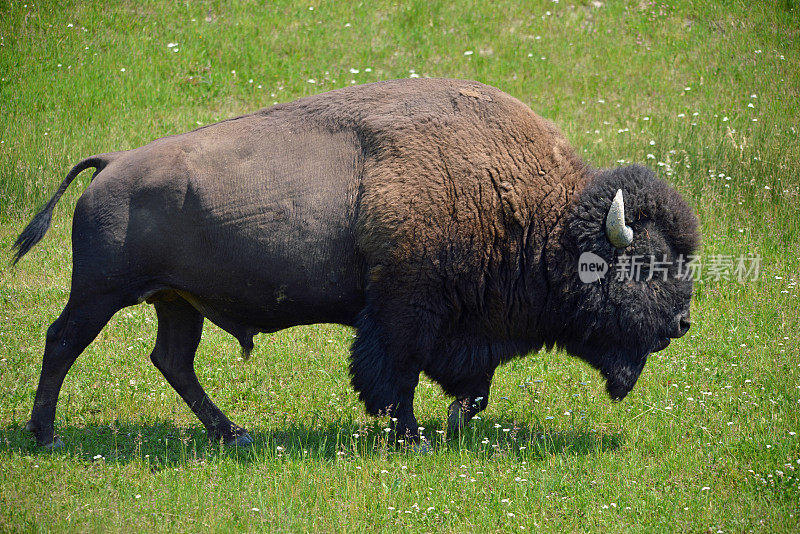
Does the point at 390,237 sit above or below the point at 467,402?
above

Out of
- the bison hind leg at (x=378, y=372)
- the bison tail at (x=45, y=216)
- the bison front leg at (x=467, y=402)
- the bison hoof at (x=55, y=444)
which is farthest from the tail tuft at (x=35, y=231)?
the bison front leg at (x=467, y=402)

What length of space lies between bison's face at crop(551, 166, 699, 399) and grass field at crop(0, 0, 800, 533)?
91 cm

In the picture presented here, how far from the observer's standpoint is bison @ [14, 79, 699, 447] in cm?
580

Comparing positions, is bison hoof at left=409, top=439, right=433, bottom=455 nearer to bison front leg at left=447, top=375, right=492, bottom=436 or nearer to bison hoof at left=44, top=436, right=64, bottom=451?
bison front leg at left=447, top=375, right=492, bottom=436

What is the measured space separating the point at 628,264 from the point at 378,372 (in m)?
2.01

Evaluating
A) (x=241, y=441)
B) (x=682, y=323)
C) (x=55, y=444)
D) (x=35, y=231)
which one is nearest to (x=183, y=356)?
(x=241, y=441)

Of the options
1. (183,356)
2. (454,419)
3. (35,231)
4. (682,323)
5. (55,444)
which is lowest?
(55,444)

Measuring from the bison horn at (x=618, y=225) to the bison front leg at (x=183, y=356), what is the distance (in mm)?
3273

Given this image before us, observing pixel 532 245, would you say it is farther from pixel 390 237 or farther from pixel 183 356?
pixel 183 356

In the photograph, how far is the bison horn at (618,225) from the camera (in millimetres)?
5773

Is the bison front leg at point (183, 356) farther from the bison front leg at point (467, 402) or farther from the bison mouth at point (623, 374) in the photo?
the bison mouth at point (623, 374)

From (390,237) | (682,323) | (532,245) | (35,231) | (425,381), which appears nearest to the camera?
(390,237)

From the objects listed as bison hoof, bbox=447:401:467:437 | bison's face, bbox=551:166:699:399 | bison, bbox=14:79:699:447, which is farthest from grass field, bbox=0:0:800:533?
bison's face, bbox=551:166:699:399

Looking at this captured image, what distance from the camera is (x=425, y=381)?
303 inches
